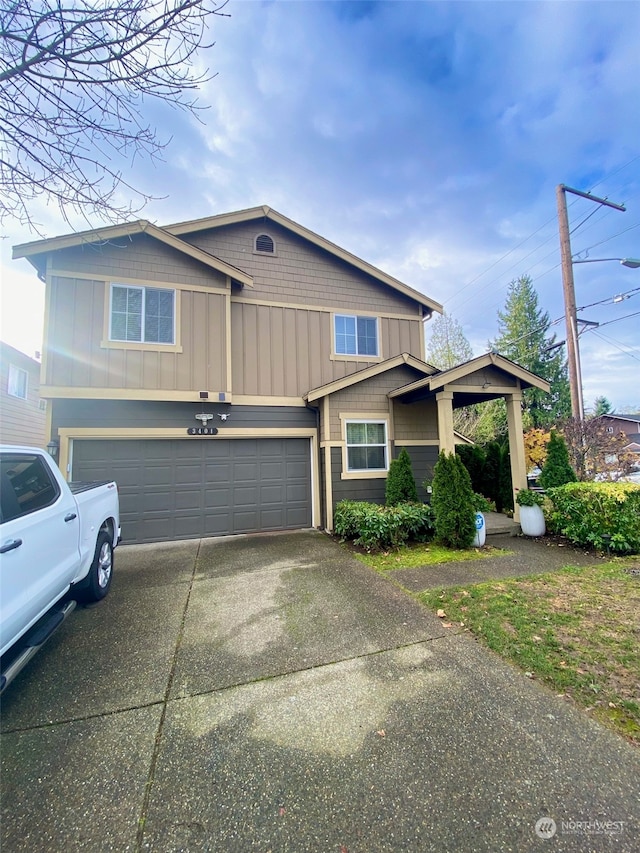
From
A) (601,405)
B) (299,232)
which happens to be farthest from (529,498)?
(601,405)

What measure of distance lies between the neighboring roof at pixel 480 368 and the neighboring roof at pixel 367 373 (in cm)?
91

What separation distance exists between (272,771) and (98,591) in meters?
3.38

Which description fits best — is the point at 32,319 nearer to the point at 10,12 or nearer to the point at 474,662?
the point at 10,12

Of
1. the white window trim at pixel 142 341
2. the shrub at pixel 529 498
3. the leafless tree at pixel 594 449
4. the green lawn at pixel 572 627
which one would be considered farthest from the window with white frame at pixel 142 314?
the leafless tree at pixel 594 449

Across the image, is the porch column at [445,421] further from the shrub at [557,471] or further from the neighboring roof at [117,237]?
the neighboring roof at [117,237]

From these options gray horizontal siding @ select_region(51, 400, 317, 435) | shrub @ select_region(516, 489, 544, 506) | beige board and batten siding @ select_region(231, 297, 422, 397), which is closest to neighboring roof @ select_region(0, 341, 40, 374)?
gray horizontal siding @ select_region(51, 400, 317, 435)

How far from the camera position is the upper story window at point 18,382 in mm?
11812

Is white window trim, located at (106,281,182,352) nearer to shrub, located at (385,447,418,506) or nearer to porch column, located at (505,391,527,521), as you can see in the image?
shrub, located at (385,447,418,506)

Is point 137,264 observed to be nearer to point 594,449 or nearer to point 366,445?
point 366,445

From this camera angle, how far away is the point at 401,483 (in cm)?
763

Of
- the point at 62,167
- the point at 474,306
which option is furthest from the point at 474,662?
the point at 474,306

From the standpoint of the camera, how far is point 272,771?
2002 mm

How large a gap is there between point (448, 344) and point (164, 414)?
17.6 m

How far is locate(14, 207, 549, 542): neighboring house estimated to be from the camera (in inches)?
279
